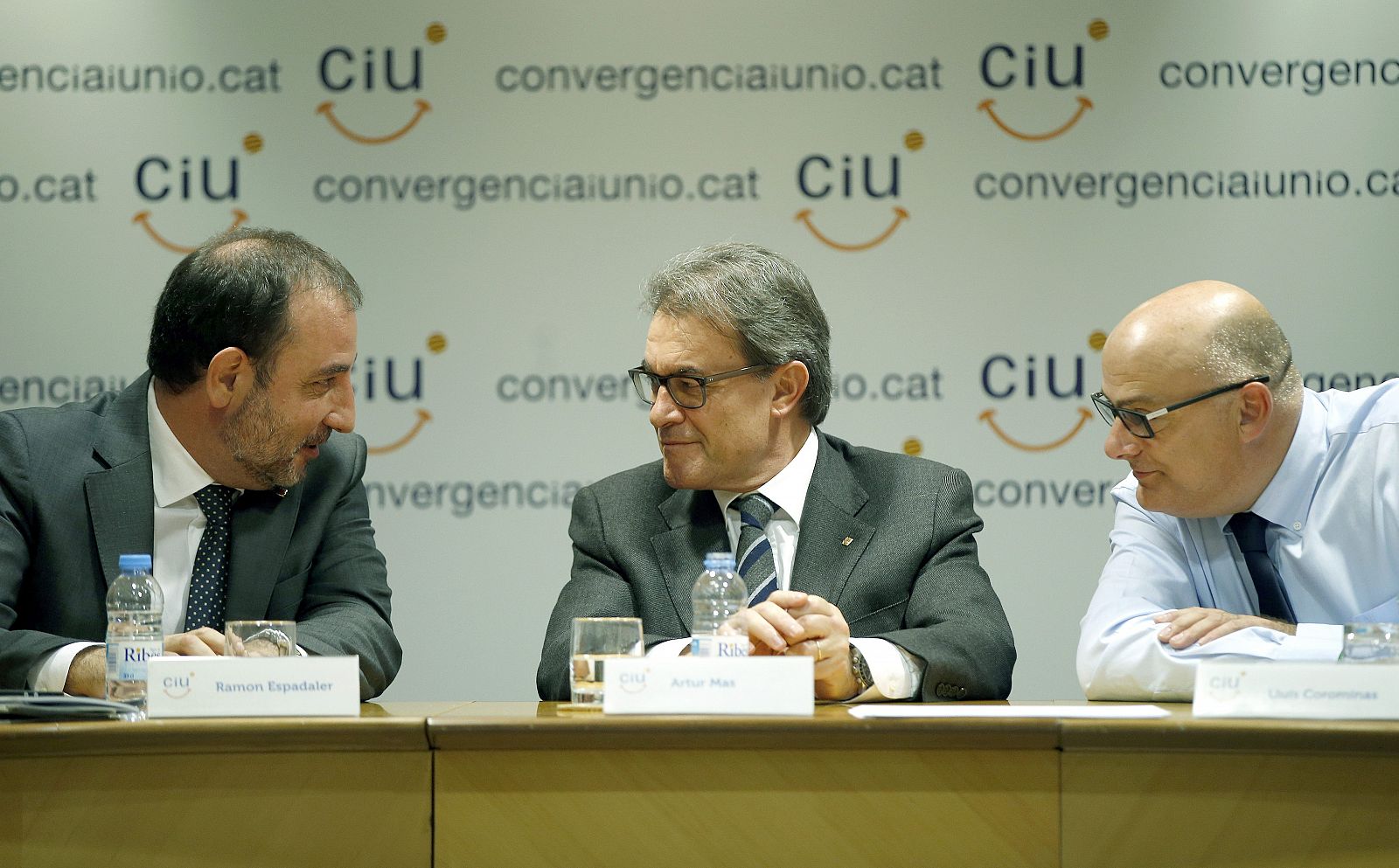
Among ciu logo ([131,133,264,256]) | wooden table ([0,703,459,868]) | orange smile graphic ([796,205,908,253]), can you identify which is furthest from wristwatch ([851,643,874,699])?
ciu logo ([131,133,264,256])

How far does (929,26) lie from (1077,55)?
0.45 meters

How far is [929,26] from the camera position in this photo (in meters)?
4.03

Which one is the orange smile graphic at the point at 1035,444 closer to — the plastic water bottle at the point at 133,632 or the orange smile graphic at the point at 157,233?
the orange smile graphic at the point at 157,233

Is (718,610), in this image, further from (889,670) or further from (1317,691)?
(1317,691)

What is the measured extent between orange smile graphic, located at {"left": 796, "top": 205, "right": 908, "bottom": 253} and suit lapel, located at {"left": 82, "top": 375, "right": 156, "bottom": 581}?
1.95m

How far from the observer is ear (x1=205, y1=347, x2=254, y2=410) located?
9.39ft

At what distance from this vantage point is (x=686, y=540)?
2.92m

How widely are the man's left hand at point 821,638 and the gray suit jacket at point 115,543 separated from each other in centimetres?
86

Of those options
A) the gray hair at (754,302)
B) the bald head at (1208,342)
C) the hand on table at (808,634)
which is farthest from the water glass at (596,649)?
the bald head at (1208,342)

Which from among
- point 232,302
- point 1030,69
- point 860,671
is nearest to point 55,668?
point 232,302

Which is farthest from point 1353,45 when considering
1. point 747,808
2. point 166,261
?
point 166,261

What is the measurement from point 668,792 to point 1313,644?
1.26 meters

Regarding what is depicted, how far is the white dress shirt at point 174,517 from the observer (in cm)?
284

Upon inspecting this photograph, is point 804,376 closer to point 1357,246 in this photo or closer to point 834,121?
point 834,121
